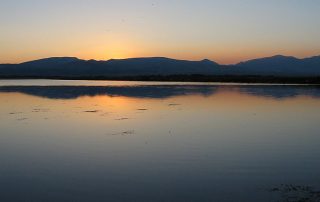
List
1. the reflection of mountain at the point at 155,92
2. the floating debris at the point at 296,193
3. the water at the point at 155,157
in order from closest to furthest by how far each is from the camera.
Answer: the floating debris at the point at 296,193
the water at the point at 155,157
the reflection of mountain at the point at 155,92

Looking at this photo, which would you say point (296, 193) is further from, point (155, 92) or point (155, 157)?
point (155, 92)

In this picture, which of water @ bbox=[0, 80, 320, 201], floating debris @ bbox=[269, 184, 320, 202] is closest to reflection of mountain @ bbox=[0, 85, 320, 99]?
water @ bbox=[0, 80, 320, 201]

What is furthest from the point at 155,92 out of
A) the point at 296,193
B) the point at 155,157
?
the point at 296,193

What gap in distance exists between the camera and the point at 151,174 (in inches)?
334

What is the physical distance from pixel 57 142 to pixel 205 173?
5.12m

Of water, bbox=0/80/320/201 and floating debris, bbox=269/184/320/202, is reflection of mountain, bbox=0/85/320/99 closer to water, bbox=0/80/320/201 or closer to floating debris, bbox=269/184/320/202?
water, bbox=0/80/320/201

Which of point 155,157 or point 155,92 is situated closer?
point 155,157

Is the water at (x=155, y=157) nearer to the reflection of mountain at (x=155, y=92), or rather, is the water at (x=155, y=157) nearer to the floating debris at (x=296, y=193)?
the floating debris at (x=296, y=193)

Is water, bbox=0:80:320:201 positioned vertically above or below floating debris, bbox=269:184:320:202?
below

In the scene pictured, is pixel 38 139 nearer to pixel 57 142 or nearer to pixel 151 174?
pixel 57 142

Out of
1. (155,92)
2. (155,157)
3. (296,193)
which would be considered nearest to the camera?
(296,193)

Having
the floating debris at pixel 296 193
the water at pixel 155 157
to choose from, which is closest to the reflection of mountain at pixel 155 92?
the water at pixel 155 157

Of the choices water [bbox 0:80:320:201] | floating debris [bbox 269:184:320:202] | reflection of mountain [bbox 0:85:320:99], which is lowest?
reflection of mountain [bbox 0:85:320:99]

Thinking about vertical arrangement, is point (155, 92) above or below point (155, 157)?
below
